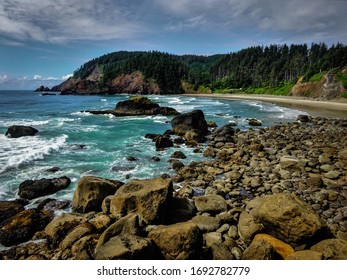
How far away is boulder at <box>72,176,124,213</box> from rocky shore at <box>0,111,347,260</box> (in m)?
0.04

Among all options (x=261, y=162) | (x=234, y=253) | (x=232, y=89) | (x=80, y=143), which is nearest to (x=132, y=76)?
(x=232, y=89)

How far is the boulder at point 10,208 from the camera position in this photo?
10.1m

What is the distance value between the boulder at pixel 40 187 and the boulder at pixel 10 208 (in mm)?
599

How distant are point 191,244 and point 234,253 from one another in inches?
61.1

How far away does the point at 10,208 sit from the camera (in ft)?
34.6

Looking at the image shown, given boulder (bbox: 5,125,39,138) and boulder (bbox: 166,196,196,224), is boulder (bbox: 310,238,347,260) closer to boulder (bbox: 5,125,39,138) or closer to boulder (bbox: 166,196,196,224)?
boulder (bbox: 166,196,196,224)

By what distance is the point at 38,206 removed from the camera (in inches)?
432

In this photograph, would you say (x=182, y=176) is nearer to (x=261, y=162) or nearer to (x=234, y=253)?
(x=261, y=162)

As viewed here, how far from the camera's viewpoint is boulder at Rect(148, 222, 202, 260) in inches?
239

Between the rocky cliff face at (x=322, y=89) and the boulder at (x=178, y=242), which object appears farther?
the rocky cliff face at (x=322, y=89)

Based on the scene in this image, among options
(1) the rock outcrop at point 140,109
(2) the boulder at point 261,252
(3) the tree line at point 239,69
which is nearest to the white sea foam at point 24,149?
(2) the boulder at point 261,252

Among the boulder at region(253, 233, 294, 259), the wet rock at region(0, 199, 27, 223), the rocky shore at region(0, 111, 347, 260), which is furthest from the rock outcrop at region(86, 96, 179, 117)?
the boulder at region(253, 233, 294, 259)

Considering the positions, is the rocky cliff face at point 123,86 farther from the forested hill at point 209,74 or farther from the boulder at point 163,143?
the boulder at point 163,143

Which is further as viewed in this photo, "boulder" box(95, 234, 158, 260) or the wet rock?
the wet rock
